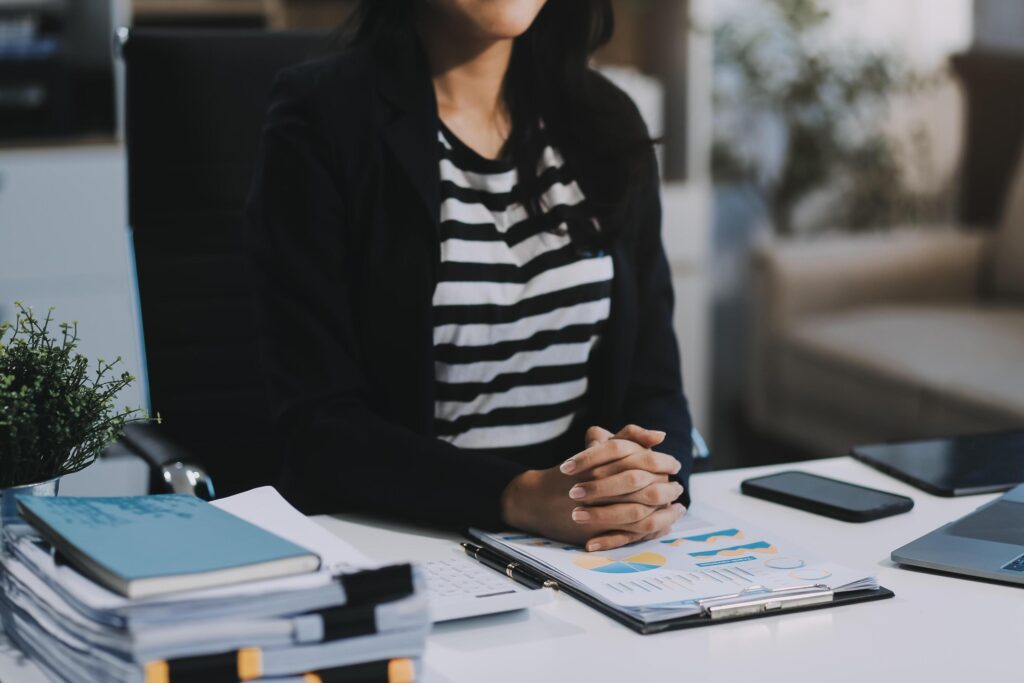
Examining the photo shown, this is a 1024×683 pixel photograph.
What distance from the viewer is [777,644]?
860 mm

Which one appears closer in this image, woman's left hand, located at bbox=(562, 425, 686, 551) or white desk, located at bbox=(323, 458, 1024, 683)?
white desk, located at bbox=(323, 458, 1024, 683)

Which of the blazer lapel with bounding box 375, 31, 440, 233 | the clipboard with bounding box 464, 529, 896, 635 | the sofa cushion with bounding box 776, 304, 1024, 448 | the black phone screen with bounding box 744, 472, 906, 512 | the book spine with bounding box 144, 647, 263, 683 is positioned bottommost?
the sofa cushion with bounding box 776, 304, 1024, 448

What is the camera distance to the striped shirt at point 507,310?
54.6 inches

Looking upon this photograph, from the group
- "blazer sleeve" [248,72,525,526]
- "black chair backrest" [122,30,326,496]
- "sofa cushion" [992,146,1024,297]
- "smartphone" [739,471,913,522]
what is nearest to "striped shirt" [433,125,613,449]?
"blazer sleeve" [248,72,525,526]

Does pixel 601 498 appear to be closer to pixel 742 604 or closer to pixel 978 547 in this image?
pixel 742 604

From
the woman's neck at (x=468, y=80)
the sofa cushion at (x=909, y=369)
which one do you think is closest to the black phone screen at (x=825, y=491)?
the woman's neck at (x=468, y=80)

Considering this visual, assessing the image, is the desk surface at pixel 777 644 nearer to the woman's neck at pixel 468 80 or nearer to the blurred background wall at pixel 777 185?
the woman's neck at pixel 468 80

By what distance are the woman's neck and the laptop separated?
0.67 m

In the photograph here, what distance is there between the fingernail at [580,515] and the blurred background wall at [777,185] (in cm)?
164

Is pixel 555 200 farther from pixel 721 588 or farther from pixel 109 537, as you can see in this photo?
pixel 109 537

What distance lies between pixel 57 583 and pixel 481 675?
0.27 meters

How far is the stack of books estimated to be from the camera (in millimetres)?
693

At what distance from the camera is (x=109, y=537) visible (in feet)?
2.53

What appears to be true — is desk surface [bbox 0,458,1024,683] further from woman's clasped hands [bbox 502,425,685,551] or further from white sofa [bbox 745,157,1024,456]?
white sofa [bbox 745,157,1024,456]
